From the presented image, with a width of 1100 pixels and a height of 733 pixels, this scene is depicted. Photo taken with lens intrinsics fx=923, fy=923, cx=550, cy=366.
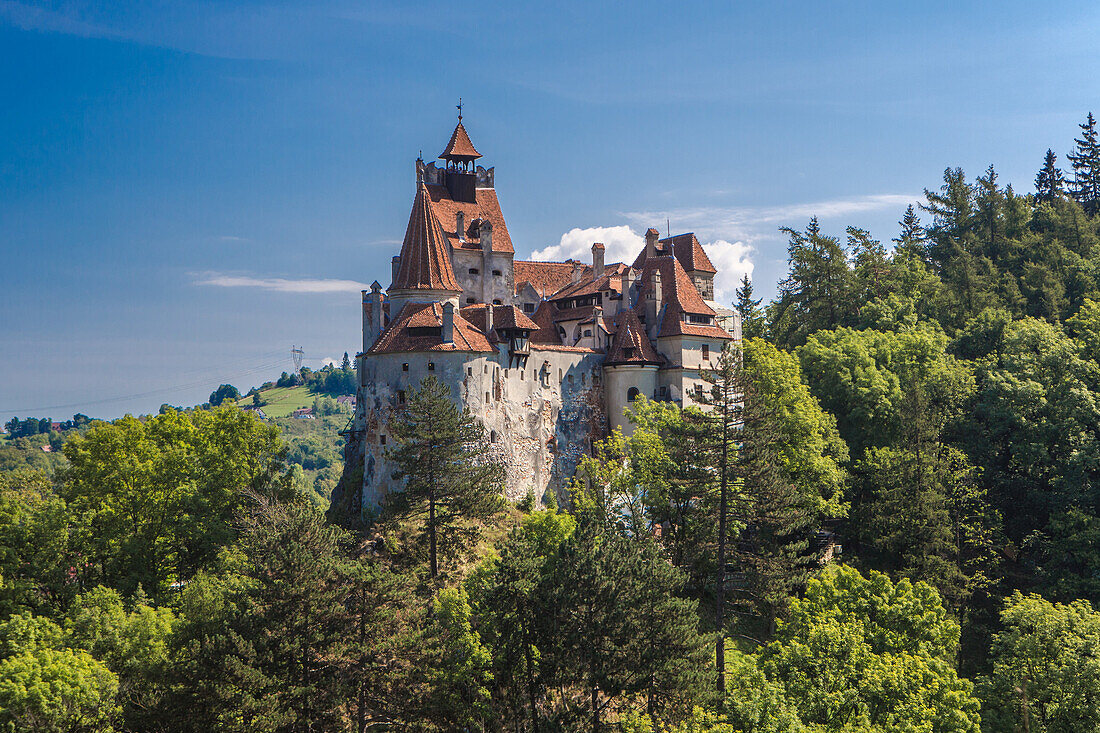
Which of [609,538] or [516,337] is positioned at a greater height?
[516,337]

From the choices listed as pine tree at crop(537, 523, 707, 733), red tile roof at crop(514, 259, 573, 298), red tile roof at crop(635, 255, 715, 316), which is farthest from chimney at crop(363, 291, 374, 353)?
pine tree at crop(537, 523, 707, 733)

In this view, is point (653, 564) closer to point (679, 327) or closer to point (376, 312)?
point (679, 327)

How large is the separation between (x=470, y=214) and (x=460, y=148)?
5688mm

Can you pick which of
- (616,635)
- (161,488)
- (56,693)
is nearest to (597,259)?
(161,488)

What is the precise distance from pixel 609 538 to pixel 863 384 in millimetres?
30170

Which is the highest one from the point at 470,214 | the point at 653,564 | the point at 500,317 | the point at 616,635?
the point at 470,214

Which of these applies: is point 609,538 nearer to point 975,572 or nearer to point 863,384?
point 975,572

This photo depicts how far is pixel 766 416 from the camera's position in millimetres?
43750

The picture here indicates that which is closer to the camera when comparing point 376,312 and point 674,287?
point 376,312

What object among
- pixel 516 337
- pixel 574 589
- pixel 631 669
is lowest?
pixel 631 669

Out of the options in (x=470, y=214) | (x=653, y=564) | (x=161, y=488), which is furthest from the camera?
(x=470, y=214)

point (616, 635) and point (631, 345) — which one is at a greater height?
point (631, 345)

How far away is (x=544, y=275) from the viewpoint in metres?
72.9

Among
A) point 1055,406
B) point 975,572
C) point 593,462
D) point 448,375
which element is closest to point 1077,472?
point 1055,406
